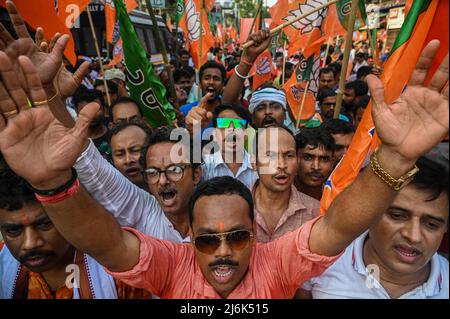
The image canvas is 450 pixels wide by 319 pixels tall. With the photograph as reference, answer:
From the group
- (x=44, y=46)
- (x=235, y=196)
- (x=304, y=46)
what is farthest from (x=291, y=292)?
(x=304, y=46)

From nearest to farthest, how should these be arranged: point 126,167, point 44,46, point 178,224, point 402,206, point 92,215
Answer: point 92,215
point 402,206
point 44,46
point 178,224
point 126,167

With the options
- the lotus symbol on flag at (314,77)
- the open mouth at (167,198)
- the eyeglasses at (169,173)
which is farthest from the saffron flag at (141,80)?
the lotus symbol on flag at (314,77)

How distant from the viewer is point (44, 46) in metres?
1.88

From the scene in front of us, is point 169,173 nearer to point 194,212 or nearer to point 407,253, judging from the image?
point 194,212

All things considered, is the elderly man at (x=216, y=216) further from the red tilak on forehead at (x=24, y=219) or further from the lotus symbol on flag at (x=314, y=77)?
the lotus symbol on flag at (x=314, y=77)

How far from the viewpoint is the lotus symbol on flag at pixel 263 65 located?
441 centimetres

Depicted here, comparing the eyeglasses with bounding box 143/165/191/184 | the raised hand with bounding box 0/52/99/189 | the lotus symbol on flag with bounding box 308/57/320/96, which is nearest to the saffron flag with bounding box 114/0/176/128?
the eyeglasses with bounding box 143/165/191/184

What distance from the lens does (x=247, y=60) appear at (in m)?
3.35

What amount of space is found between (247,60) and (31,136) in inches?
96.8

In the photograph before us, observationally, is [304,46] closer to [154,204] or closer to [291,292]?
[154,204]

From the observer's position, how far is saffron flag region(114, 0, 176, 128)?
112 inches

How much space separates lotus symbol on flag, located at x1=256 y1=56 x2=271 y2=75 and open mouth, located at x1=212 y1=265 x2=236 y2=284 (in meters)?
3.36

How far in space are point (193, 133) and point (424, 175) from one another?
1.54 metres

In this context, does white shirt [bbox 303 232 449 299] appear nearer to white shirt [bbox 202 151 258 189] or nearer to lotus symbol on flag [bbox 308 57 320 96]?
white shirt [bbox 202 151 258 189]
